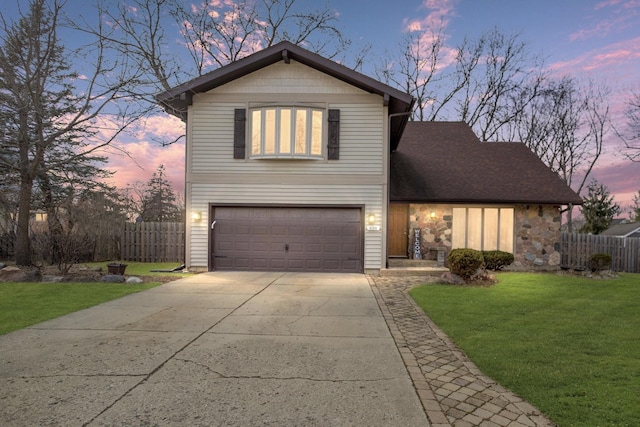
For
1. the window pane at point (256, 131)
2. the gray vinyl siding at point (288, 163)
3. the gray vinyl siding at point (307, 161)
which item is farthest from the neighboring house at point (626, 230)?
the window pane at point (256, 131)

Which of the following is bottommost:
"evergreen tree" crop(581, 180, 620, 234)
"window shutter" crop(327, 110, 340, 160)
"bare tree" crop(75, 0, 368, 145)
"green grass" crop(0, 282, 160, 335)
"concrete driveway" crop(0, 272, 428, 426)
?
"green grass" crop(0, 282, 160, 335)

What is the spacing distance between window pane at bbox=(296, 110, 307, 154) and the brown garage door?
202 centimetres

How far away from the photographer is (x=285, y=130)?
12.2 meters

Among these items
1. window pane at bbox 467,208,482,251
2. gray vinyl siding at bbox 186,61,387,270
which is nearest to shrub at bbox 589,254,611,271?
window pane at bbox 467,208,482,251

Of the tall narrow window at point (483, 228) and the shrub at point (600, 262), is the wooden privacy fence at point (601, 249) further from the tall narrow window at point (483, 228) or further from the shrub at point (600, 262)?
the shrub at point (600, 262)

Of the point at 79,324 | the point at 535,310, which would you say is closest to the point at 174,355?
the point at 79,324

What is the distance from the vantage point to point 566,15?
1367 centimetres

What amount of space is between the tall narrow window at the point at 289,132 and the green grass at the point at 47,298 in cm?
536

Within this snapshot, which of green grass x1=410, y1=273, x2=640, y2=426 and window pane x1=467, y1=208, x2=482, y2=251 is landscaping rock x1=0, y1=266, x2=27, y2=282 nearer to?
green grass x1=410, y1=273, x2=640, y2=426

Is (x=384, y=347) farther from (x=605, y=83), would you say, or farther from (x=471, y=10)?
(x=605, y=83)

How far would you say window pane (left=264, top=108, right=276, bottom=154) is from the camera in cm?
1211

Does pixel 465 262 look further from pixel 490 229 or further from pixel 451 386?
pixel 451 386

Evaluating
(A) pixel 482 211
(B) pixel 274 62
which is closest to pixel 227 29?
(B) pixel 274 62

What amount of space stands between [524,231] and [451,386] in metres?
12.7
